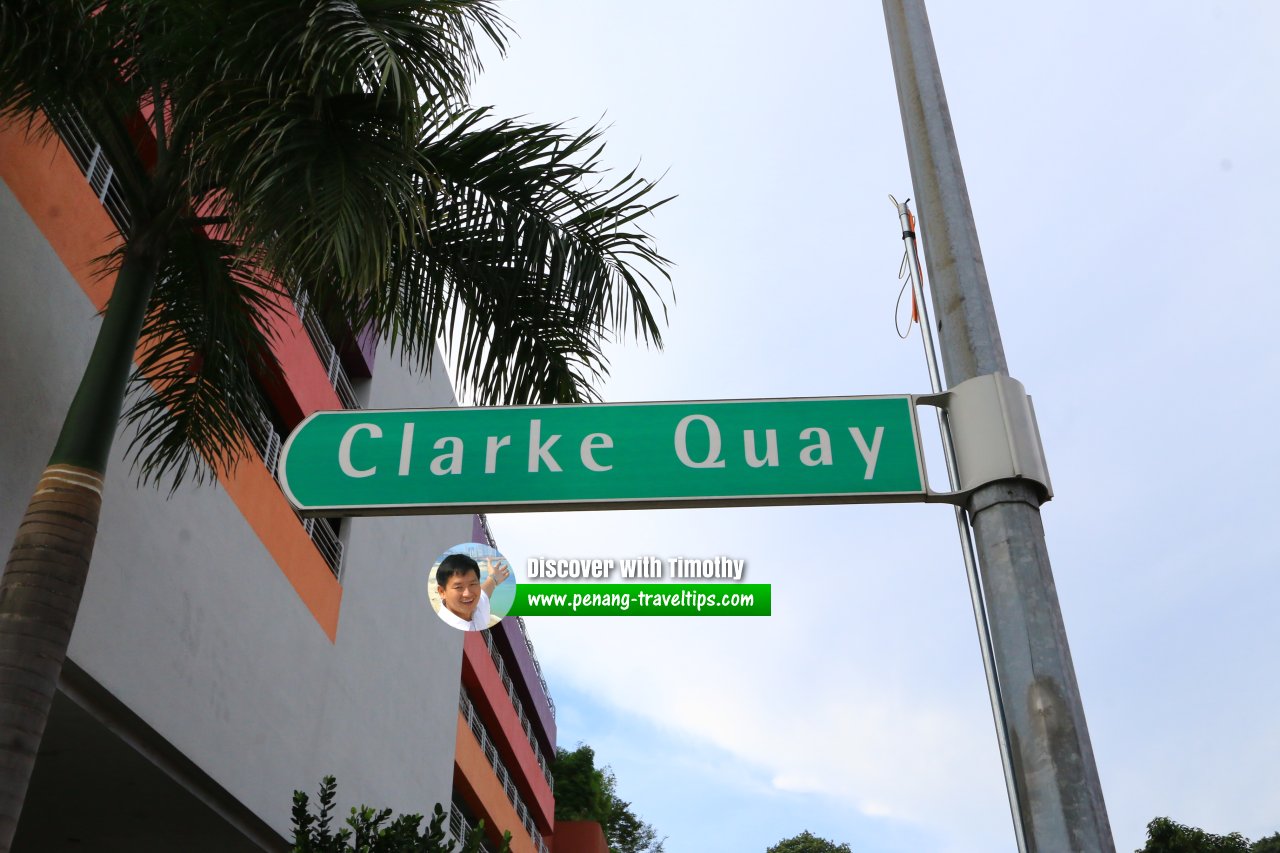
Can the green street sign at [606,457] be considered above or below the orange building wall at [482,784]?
below

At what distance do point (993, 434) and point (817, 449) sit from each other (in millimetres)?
460

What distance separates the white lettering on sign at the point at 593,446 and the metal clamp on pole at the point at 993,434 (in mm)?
872

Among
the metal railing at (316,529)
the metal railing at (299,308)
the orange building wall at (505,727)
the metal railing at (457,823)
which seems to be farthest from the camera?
the orange building wall at (505,727)

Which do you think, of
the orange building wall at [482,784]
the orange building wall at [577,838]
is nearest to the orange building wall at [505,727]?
the orange building wall at [482,784]

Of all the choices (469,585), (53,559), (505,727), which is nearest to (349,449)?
(53,559)

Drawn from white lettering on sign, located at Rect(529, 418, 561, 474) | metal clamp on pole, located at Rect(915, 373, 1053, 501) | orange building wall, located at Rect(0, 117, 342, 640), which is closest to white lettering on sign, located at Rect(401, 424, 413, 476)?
white lettering on sign, located at Rect(529, 418, 561, 474)

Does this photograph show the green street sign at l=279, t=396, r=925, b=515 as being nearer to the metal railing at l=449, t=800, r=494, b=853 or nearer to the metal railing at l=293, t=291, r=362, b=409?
the metal railing at l=293, t=291, r=362, b=409

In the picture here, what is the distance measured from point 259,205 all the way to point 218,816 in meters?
6.43

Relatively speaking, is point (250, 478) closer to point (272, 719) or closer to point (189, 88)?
point (272, 719)

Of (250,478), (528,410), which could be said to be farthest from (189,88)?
(250,478)

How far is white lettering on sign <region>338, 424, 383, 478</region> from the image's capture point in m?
3.12

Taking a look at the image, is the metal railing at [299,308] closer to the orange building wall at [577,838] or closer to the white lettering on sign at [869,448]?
the white lettering on sign at [869,448]

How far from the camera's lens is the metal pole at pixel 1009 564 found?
2.24 metres

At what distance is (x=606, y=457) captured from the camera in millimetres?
3096
